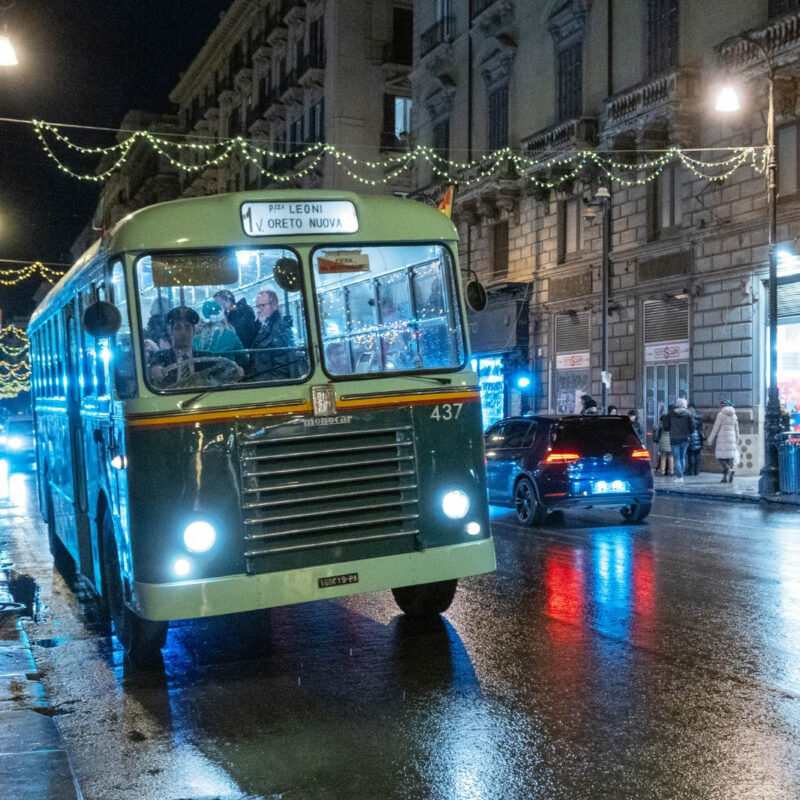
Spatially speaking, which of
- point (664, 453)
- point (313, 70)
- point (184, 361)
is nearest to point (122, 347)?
point (184, 361)

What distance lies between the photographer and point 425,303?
733 cm

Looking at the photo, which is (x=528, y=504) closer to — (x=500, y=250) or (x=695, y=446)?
(x=695, y=446)

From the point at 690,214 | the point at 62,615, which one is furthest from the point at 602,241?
the point at 62,615

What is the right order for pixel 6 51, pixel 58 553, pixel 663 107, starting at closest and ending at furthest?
pixel 58 553 < pixel 6 51 < pixel 663 107

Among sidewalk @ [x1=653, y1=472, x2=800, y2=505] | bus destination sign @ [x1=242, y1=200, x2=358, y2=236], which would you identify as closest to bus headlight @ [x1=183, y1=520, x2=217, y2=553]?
bus destination sign @ [x1=242, y1=200, x2=358, y2=236]

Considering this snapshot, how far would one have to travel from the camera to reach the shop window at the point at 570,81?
96.7 feet

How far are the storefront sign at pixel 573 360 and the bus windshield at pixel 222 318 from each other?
919 inches

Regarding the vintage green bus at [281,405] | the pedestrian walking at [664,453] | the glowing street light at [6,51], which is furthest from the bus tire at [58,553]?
the pedestrian walking at [664,453]

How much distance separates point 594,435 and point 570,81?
18.1 metres

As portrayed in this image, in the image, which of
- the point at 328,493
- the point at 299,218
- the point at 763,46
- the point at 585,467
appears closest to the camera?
the point at 328,493

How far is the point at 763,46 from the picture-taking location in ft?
72.1

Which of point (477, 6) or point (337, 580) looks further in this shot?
point (477, 6)

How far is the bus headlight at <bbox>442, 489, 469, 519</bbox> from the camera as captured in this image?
7.18 metres

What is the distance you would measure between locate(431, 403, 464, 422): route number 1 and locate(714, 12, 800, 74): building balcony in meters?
16.3
